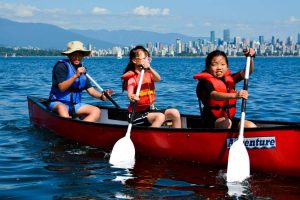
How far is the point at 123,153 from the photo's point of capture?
697 centimetres

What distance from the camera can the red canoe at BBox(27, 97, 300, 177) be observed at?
5824mm

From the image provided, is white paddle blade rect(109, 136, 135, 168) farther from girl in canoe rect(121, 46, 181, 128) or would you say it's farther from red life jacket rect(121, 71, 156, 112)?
red life jacket rect(121, 71, 156, 112)

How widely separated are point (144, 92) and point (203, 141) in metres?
1.58

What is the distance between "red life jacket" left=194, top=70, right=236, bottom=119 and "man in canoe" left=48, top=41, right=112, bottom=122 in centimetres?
261

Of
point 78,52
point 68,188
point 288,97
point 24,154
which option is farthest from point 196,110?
point 68,188

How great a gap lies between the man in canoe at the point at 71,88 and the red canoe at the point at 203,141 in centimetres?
25

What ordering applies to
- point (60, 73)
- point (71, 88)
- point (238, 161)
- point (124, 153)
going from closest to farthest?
point (238, 161), point (124, 153), point (60, 73), point (71, 88)

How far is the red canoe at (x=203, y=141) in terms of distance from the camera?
19.1 ft

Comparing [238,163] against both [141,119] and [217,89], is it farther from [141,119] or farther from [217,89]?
[141,119]

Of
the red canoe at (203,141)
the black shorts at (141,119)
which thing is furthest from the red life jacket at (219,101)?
the black shorts at (141,119)

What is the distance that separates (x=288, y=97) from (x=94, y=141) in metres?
10.7

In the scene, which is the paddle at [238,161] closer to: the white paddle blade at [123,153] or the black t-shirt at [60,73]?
the white paddle blade at [123,153]

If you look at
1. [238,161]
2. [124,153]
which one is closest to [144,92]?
[124,153]

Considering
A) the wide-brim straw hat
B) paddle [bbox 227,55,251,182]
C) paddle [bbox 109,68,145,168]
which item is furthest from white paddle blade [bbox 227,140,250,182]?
the wide-brim straw hat
